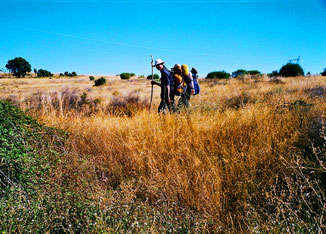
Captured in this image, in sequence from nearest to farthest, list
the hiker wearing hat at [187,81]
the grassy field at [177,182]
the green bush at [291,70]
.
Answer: the grassy field at [177,182], the hiker wearing hat at [187,81], the green bush at [291,70]

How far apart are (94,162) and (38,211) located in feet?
3.57

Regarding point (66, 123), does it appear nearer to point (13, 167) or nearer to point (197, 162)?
point (13, 167)

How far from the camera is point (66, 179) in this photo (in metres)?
2.48

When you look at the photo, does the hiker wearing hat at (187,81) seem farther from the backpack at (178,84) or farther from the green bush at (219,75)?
the green bush at (219,75)

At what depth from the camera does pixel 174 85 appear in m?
5.48

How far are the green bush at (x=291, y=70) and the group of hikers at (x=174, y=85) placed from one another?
83.4 feet

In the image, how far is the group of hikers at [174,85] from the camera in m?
5.06

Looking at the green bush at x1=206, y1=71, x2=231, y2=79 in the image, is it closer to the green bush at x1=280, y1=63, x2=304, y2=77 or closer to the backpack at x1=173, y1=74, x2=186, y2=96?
the green bush at x1=280, y1=63, x2=304, y2=77

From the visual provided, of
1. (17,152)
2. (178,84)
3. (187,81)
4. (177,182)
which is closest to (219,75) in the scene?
(187,81)

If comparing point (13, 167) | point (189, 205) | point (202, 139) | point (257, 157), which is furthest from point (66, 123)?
point (257, 157)

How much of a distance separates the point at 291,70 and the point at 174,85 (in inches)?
1072

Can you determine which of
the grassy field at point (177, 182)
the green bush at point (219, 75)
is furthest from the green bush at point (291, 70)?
the grassy field at point (177, 182)

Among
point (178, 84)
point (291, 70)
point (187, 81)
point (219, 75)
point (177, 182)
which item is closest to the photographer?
point (177, 182)

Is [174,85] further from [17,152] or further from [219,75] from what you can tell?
[219,75]
